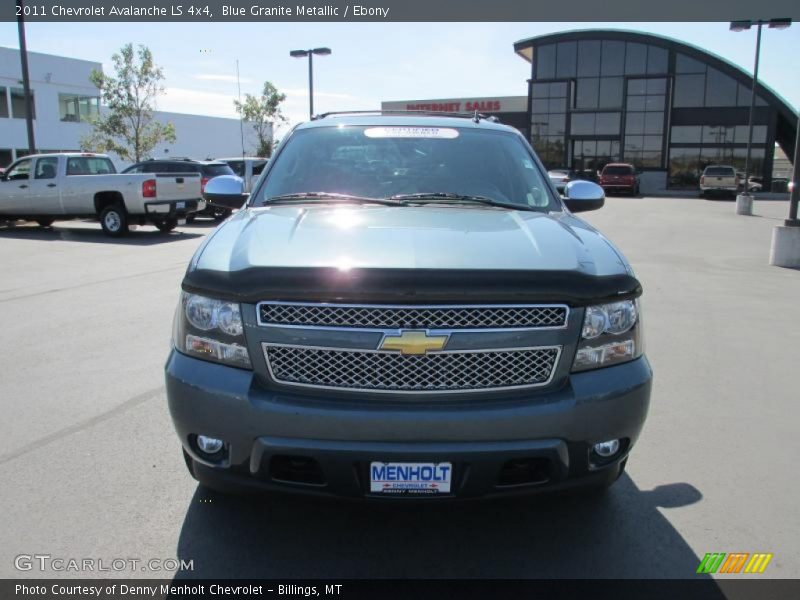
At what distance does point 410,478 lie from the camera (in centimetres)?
243

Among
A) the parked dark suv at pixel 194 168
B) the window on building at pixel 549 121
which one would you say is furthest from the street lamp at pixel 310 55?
the window on building at pixel 549 121

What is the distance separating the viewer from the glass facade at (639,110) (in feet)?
152

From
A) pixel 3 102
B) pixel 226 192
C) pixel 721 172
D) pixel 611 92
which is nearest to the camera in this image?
pixel 226 192

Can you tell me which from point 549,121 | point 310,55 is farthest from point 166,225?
point 549,121

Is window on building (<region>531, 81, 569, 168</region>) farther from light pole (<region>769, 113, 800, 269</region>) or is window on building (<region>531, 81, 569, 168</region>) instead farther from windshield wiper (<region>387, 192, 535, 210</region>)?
windshield wiper (<region>387, 192, 535, 210</region>)

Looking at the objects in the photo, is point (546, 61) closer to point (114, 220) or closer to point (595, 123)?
point (595, 123)

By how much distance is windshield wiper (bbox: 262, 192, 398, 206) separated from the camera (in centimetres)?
364

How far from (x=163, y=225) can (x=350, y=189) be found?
14087 mm

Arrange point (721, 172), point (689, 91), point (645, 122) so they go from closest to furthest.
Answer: point (721, 172), point (689, 91), point (645, 122)

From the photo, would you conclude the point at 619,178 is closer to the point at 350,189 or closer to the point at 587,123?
the point at 587,123

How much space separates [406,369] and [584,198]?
271 cm

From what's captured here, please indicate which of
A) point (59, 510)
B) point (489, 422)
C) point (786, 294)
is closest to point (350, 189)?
point (489, 422)

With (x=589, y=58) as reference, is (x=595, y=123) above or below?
below

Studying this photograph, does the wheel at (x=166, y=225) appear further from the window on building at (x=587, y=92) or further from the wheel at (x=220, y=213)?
the window on building at (x=587, y=92)
